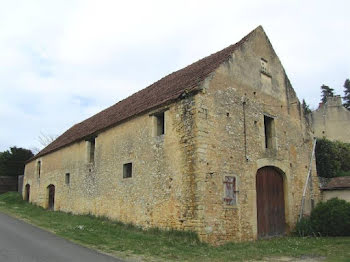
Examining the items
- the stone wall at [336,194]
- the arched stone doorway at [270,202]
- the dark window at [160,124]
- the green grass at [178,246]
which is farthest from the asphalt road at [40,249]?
the stone wall at [336,194]

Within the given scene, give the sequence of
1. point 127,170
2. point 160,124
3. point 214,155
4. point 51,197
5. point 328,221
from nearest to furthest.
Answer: point 214,155
point 160,124
point 328,221
point 127,170
point 51,197

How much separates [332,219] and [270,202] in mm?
2307

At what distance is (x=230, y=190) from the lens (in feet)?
37.0

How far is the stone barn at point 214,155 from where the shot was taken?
1080cm

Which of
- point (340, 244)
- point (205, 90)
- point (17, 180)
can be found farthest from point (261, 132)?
point (17, 180)

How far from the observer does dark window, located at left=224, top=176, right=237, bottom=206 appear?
1110 centimetres

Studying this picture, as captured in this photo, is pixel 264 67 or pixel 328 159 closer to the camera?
pixel 264 67

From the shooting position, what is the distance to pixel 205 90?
11203 millimetres

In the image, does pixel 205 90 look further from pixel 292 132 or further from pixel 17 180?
pixel 17 180

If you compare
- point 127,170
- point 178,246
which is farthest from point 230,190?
point 127,170

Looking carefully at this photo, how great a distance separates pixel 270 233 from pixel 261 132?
3.80 meters

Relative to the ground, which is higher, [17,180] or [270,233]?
[17,180]

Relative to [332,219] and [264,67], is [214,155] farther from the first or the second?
[332,219]

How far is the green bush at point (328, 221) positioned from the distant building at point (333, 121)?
19.3 meters
